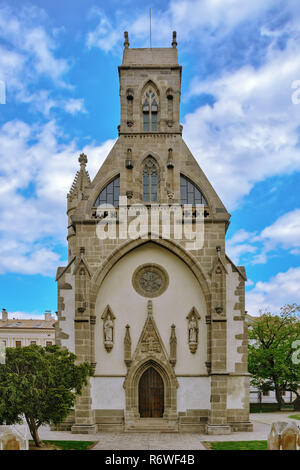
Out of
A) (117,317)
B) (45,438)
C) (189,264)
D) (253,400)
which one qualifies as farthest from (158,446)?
(253,400)

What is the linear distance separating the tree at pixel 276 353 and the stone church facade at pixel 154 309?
1346cm

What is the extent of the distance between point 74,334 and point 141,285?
4251mm

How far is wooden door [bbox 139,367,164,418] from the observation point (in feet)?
84.1

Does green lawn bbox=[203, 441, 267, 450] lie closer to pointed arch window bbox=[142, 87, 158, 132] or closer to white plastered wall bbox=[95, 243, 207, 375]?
white plastered wall bbox=[95, 243, 207, 375]

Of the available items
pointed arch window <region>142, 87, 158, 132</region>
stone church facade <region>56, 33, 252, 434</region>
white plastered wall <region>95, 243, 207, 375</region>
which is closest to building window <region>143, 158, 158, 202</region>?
stone church facade <region>56, 33, 252, 434</region>

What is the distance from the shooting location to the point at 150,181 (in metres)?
28.1

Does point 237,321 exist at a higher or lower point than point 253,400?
higher

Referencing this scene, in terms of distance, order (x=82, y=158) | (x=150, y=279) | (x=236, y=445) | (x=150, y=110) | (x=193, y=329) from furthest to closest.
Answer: (x=82, y=158)
(x=150, y=110)
(x=150, y=279)
(x=193, y=329)
(x=236, y=445)

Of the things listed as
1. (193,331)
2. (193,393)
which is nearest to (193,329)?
(193,331)

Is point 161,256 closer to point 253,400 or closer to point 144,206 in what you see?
point 144,206

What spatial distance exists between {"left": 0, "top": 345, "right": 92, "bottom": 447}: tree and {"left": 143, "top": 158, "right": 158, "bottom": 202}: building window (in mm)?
11089

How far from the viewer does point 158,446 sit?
2020cm

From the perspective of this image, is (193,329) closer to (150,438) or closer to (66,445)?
(150,438)

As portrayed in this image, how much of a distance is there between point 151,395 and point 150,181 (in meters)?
11.2
